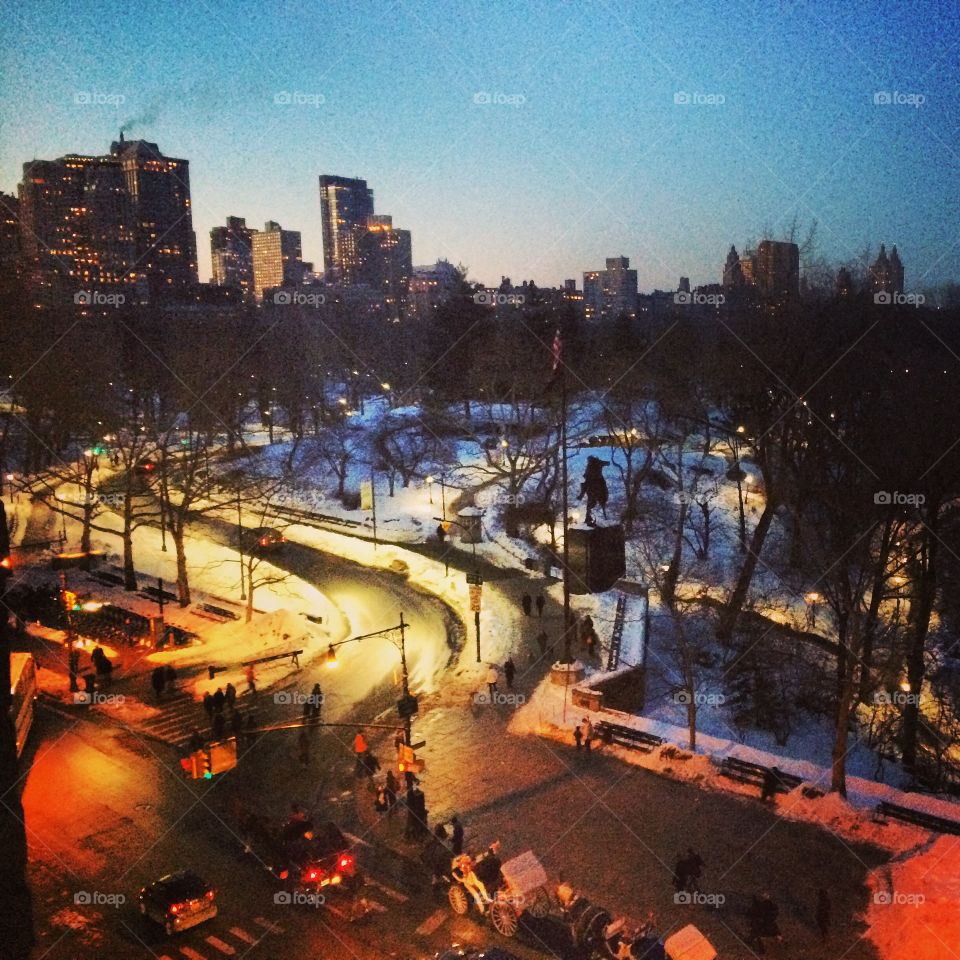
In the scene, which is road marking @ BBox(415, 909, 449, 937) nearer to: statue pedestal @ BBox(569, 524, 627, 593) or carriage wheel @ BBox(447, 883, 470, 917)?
carriage wheel @ BBox(447, 883, 470, 917)

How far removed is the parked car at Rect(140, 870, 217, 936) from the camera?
14.1m

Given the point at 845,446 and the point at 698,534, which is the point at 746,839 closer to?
the point at 845,446

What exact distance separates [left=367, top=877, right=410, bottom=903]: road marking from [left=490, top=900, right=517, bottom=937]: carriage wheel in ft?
6.25

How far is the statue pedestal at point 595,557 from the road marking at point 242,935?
64.4ft

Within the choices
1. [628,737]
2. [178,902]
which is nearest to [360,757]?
[178,902]

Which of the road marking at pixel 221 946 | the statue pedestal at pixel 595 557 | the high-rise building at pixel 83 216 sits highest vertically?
the high-rise building at pixel 83 216

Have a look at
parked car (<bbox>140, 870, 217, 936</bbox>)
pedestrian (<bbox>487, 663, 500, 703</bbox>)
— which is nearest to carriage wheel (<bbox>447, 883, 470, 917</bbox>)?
parked car (<bbox>140, 870, 217, 936</bbox>)

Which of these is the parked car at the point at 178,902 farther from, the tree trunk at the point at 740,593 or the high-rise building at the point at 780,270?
the high-rise building at the point at 780,270

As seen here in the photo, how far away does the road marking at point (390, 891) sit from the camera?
15034 mm

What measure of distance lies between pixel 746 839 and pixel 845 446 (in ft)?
61.4

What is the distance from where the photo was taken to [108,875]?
52.8ft

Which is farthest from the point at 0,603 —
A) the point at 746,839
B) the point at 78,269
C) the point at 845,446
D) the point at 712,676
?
the point at 78,269

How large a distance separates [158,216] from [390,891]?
183 meters

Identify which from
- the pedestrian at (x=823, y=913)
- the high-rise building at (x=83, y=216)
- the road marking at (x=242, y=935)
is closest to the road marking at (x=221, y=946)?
the road marking at (x=242, y=935)
